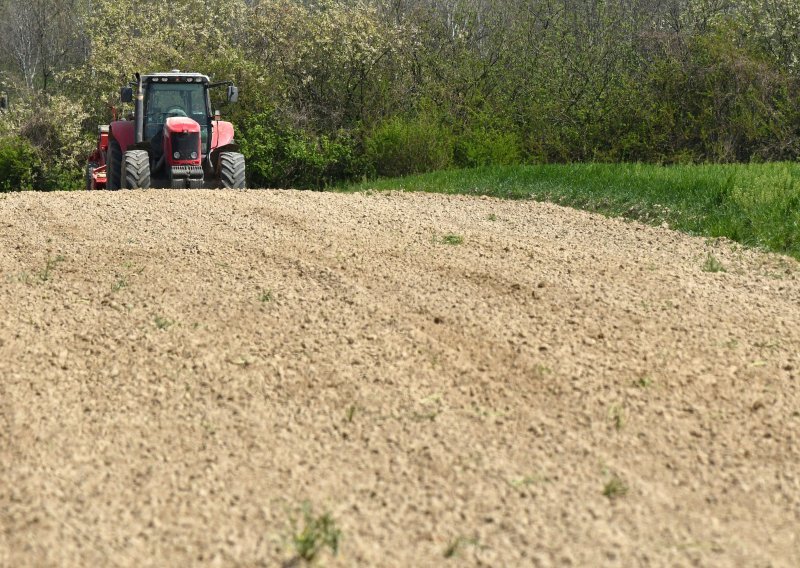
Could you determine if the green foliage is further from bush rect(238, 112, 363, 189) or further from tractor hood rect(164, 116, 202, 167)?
bush rect(238, 112, 363, 189)

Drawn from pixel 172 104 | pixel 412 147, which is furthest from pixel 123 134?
pixel 412 147

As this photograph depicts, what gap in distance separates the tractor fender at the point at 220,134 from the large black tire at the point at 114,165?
1268 mm

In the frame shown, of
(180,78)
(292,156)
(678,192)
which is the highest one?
(180,78)

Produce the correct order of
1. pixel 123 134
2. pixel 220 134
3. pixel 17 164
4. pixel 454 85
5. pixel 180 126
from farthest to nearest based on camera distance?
pixel 17 164, pixel 454 85, pixel 220 134, pixel 123 134, pixel 180 126

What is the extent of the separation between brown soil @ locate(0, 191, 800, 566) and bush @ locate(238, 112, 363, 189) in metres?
12.0

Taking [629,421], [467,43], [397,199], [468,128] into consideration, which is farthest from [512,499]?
[467,43]

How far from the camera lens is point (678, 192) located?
1089 centimetres

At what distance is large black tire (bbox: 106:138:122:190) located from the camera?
13.1m

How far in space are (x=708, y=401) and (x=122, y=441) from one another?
2.86 m

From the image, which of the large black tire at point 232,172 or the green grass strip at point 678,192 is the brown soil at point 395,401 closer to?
the green grass strip at point 678,192

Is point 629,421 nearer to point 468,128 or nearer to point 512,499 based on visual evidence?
point 512,499

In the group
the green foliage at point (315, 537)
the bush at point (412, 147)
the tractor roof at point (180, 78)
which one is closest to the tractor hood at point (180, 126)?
the tractor roof at point (180, 78)

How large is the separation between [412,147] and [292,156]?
9.34ft

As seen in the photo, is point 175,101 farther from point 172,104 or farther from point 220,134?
point 220,134
